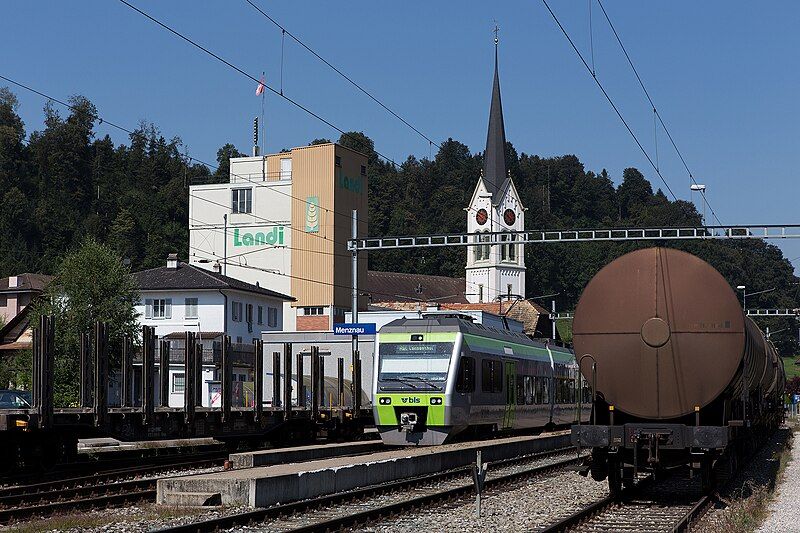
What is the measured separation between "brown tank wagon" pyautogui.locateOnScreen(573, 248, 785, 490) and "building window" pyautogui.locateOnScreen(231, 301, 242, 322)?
2036 inches

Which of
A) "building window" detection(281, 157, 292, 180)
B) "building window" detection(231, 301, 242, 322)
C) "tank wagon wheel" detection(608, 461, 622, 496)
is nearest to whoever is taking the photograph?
"tank wagon wheel" detection(608, 461, 622, 496)

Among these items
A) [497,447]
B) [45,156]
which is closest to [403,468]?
[497,447]

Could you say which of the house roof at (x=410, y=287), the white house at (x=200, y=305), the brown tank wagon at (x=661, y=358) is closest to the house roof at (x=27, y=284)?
the white house at (x=200, y=305)

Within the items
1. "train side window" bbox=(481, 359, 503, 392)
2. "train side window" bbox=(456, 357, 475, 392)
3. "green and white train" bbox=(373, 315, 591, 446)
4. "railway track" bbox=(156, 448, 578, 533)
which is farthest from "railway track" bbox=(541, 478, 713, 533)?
"train side window" bbox=(481, 359, 503, 392)

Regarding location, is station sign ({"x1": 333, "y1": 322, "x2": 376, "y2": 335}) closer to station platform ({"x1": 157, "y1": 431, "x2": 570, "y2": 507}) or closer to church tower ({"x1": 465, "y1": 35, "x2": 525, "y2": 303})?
station platform ({"x1": 157, "y1": 431, "x2": 570, "y2": 507})

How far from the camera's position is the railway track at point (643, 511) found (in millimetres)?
15288

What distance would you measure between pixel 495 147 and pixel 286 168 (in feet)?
132

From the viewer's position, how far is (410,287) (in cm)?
13475

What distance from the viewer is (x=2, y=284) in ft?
291

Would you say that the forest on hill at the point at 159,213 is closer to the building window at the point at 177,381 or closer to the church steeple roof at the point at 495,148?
the church steeple roof at the point at 495,148

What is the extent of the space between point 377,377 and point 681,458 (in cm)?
1171

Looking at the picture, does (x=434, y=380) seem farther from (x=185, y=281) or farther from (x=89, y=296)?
(x=185, y=281)

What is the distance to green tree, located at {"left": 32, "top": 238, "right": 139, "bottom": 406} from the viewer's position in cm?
4975

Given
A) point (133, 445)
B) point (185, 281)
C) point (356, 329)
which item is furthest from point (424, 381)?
point (185, 281)
